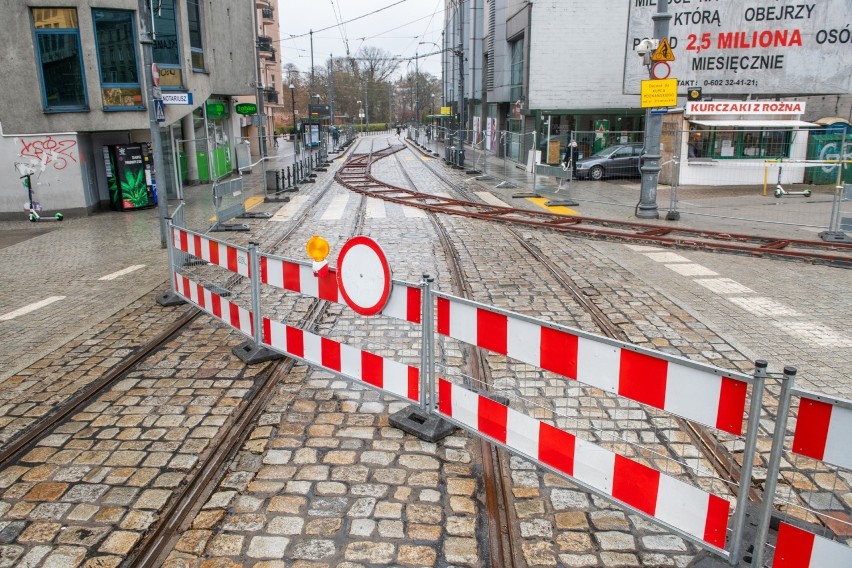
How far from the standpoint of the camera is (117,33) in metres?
17.2

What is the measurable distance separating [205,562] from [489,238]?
1018 centimetres

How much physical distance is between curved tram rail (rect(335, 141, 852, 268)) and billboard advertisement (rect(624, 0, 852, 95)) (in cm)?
743

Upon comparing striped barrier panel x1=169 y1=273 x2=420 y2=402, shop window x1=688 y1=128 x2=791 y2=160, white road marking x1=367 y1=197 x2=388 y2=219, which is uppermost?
shop window x1=688 y1=128 x2=791 y2=160

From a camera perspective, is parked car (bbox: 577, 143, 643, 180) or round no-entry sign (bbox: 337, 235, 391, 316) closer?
round no-entry sign (bbox: 337, 235, 391, 316)

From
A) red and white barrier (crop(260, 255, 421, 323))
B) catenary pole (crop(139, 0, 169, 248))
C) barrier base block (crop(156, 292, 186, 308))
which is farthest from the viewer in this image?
catenary pole (crop(139, 0, 169, 248))

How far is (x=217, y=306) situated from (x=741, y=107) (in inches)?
783

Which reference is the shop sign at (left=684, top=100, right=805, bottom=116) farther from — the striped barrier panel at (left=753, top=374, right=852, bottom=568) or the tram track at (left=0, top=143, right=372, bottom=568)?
the striped barrier panel at (left=753, top=374, right=852, bottom=568)

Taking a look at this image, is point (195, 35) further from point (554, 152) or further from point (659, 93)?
point (554, 152)

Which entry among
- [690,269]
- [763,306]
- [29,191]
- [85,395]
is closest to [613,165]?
[690,269]

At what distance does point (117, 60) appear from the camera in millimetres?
17172

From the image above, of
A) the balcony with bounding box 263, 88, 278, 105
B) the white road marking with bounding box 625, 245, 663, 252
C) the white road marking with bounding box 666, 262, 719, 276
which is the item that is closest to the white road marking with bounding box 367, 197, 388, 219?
the white road marking with bounding box 625, 245, 663, 252

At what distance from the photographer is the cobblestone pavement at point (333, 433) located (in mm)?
3729

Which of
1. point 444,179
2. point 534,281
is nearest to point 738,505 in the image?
point 534,281

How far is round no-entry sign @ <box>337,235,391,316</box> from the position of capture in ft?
16.2
